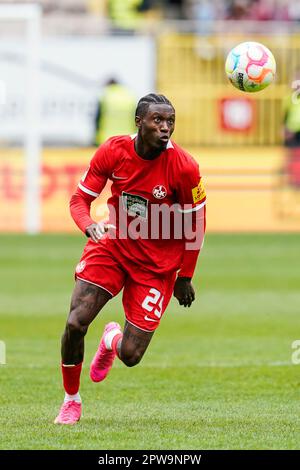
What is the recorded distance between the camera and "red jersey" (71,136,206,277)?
8.22 metres

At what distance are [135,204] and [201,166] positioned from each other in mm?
15815

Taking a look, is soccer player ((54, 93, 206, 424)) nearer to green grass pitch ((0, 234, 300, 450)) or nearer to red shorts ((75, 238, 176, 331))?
red shorts ((75, 238, 176, 331))

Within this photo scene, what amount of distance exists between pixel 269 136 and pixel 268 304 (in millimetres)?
11182

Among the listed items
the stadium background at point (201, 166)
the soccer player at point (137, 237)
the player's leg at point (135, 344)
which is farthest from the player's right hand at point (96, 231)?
the stadium background at point (201, 166)

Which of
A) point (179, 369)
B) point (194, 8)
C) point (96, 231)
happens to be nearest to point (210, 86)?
point (194, 8)

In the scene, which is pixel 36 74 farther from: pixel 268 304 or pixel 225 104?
pixel 268 304

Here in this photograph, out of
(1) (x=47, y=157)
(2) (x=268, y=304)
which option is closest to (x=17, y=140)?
(1) (x=47, y=157)

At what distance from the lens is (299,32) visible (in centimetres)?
2623

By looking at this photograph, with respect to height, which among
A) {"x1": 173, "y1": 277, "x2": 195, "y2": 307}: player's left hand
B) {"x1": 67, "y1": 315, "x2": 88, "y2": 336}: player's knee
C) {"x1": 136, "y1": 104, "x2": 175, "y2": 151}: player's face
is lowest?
{"x1": 67, "y1": 315, "x2": 88, "y2": 336}: player's knee

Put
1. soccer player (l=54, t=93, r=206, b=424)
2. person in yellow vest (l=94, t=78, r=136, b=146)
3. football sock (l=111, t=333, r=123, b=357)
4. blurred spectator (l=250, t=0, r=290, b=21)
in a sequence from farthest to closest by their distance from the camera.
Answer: blurred spectator (l=250, t=0, r=290, b=21) → person in yellow vest (l=94, t=78, r=136, b=146) → football sock (l=111, t=333, r=123, b=357) → soccer player (l=54, t=93, r=206, b=424)

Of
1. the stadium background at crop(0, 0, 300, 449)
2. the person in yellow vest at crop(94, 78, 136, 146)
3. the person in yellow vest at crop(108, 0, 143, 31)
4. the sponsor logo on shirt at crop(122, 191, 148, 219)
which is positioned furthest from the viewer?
the person in yellow vest at crop(108, 0, 143, 31)

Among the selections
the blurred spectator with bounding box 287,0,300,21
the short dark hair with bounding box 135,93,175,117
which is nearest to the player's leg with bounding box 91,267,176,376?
the short dark hair with bounding box 135,93,175,117

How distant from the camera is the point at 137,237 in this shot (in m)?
8.41

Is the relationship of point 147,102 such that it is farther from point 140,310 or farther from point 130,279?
point 140,310
